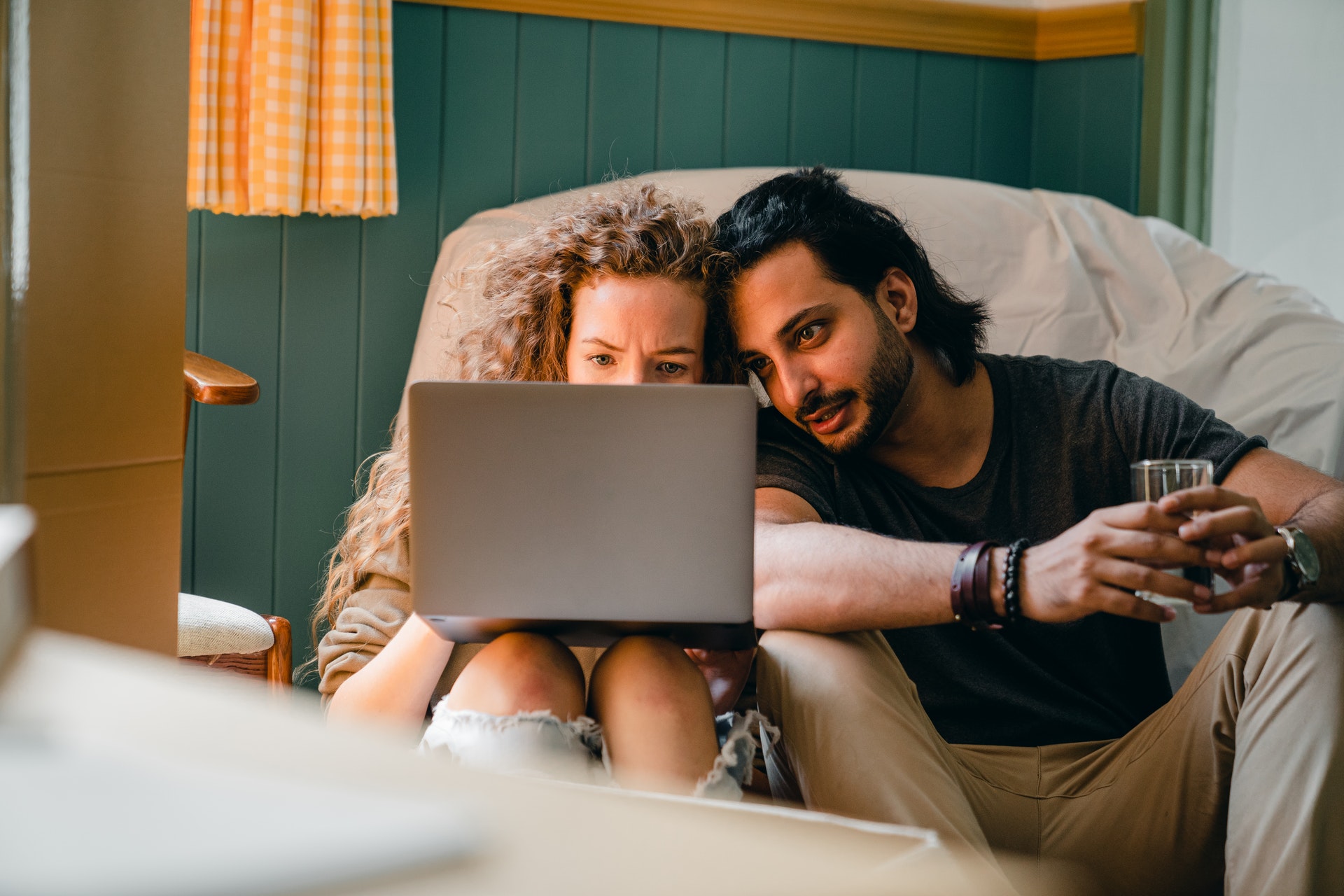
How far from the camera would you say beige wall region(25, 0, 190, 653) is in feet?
1.76

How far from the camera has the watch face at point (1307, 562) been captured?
3.27 ft

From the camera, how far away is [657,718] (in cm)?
93

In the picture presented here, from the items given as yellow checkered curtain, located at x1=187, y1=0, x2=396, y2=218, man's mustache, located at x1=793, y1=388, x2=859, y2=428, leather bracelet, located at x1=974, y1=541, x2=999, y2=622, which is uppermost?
yellow checkered curtain, located at x1=187, y1=0, x2=396, y2=218

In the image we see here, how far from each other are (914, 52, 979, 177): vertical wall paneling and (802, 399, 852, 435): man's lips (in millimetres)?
1164

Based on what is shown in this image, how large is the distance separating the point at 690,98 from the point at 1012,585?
1465mm

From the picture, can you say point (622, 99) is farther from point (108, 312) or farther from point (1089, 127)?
point (108, 312)

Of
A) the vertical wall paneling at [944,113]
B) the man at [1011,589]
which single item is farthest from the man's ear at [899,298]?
the vertical wall paneling at [944,113]

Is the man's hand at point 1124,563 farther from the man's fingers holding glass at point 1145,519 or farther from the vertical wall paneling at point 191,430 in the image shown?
the vertical wall paneling at point 191,430

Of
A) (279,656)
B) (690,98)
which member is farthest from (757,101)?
(279,656)

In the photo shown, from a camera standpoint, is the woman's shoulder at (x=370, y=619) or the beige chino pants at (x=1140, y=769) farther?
the woman's shoulder at (x=370, y=619)

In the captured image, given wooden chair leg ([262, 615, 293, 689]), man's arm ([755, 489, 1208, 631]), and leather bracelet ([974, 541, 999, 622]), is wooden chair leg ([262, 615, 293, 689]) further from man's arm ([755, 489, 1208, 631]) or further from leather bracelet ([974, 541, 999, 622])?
leather bracelet ([974, 541, 999, 622])

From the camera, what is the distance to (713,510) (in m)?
0.88

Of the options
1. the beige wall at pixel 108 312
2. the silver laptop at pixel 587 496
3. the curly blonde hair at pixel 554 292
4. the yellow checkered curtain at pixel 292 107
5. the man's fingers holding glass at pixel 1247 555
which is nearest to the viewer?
the beige wall at pixel 108 312

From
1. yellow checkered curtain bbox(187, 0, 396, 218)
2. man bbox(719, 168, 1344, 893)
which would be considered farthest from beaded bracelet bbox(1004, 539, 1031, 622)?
yellow checkered curtain bbox(187, 0, 396, 218)
